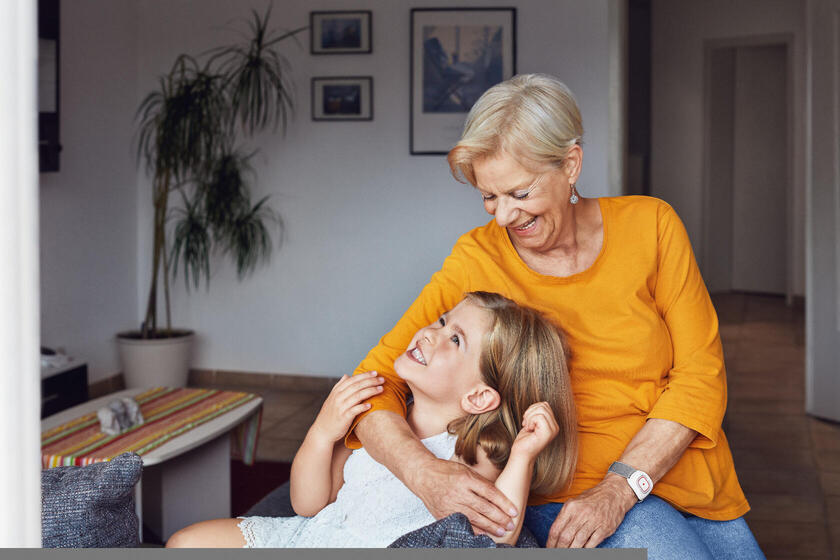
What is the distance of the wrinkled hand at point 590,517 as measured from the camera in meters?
1.27

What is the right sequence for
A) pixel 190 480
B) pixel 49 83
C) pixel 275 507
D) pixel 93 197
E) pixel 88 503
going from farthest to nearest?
1. pixel 93 197
2. pixel 49 83
3. pixel 190 480
4. pixel 275 507
5. pixel 88 503

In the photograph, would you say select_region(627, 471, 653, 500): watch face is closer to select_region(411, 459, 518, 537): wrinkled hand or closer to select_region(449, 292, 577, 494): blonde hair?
select_region(449, 292, 577, 494): blonde hair

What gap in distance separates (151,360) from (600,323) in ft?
12.4

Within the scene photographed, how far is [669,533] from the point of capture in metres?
1.30

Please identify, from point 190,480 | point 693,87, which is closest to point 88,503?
point 190,480

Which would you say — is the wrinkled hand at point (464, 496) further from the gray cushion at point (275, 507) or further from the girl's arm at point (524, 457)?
the gray cushion at point (275, 507)

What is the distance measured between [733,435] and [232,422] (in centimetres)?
250

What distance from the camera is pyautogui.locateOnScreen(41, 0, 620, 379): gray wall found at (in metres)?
4.55

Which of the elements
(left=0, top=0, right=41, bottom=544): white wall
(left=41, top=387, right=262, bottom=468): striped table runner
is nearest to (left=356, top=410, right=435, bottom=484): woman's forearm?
(left=0, top=0, right=41, bottom=544): white wall

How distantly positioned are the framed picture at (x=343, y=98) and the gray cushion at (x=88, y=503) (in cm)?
383

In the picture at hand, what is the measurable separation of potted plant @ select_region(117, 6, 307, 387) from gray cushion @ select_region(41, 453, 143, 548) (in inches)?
140

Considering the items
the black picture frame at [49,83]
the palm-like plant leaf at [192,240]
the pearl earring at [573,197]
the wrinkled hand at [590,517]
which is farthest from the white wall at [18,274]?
the palm-like plant leaf at [192,240]

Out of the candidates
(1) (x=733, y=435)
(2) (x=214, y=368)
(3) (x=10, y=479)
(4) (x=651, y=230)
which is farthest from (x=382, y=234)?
(3) (x=10, y=479)

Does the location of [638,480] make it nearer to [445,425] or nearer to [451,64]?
[445,425]
